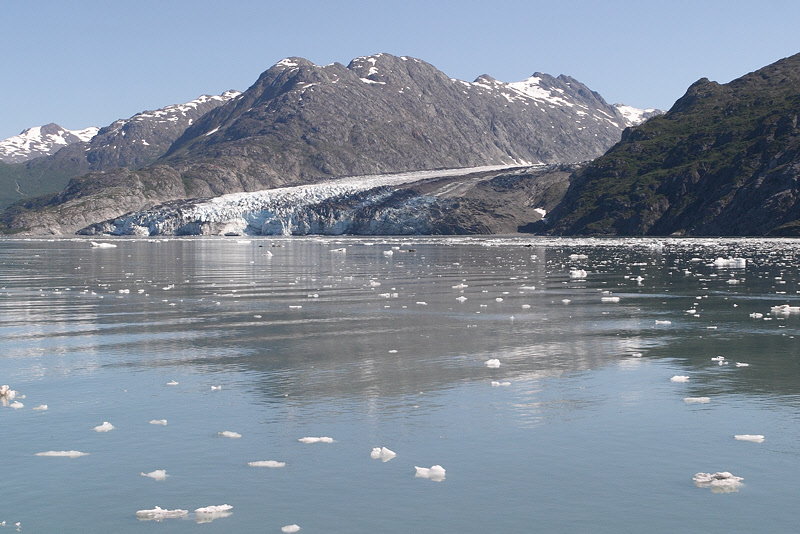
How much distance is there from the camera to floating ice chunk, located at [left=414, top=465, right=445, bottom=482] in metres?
10.4

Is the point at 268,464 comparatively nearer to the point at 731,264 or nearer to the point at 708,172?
the point at 731,264

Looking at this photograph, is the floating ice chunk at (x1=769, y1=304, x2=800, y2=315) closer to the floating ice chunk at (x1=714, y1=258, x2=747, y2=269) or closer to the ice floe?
the ice floe

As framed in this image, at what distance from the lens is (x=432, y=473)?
10.4 metres

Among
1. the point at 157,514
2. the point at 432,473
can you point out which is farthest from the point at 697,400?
the point at 157,514

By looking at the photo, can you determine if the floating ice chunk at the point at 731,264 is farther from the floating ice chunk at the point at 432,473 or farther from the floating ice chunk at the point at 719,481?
the floating ice chunk at the point at 432,473

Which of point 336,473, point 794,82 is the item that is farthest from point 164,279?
point 794,82

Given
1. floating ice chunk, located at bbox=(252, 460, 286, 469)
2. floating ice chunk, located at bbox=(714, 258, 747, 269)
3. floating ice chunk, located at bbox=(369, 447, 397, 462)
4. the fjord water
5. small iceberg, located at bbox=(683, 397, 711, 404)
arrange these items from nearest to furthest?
the fjord water, floating ice chunk, located at bbox=(252, 460, 286, 469), floating ice chunk, located at bbox=(369, 447, 397, 462), small iceberg, located at bbox=(683, 397, 711, 404), floating ice chunk, located at bbox=(714, 258, 747, 269)

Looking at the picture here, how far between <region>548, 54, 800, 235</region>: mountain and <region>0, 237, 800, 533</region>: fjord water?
106868 millimetres

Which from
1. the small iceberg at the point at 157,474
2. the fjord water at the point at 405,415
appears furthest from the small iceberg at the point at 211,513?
the small iceberg at the point at 157,474

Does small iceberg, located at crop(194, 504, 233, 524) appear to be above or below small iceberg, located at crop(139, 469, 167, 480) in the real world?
below

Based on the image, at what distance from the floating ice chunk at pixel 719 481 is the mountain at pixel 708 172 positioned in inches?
4617

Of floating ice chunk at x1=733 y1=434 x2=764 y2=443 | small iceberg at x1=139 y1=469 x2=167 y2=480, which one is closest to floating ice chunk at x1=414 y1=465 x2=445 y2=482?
small iceberg at x1=139 y1=469 x2=167 y2=480

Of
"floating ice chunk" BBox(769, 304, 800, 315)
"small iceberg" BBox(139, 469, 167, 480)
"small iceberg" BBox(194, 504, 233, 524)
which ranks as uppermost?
"floating ice chunk" BBox(769, 304, 800, 315)

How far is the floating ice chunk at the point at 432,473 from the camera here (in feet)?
34.0
